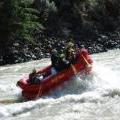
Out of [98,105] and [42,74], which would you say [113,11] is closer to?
[42,74]

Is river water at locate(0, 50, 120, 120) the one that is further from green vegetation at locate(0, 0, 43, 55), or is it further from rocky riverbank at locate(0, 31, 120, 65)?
green vegetation at locate(0, 0, 43, 55)

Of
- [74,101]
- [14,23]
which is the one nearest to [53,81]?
[74,101]

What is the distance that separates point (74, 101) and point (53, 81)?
5.60ft

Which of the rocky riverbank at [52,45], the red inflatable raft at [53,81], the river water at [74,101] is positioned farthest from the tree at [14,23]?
the red inflatable raft at [53,81]

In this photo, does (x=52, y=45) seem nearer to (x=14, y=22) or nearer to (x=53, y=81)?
(x=14, y=22)

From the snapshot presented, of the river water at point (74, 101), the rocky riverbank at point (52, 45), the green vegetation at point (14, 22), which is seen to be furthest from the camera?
the rocky riverbank at point (52, 45)

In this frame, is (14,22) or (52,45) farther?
(52,45)

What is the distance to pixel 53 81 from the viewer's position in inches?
610

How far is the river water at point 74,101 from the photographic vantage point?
41.8 feet

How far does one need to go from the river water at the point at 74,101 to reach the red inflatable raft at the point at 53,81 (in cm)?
18

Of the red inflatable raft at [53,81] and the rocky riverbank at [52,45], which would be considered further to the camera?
the rocky riverbank at [52,45]

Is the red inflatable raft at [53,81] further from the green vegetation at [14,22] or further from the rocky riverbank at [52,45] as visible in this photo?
the green vegetation at [14,22]

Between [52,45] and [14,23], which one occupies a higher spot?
[14,23]

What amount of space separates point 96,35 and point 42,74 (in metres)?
13.9
